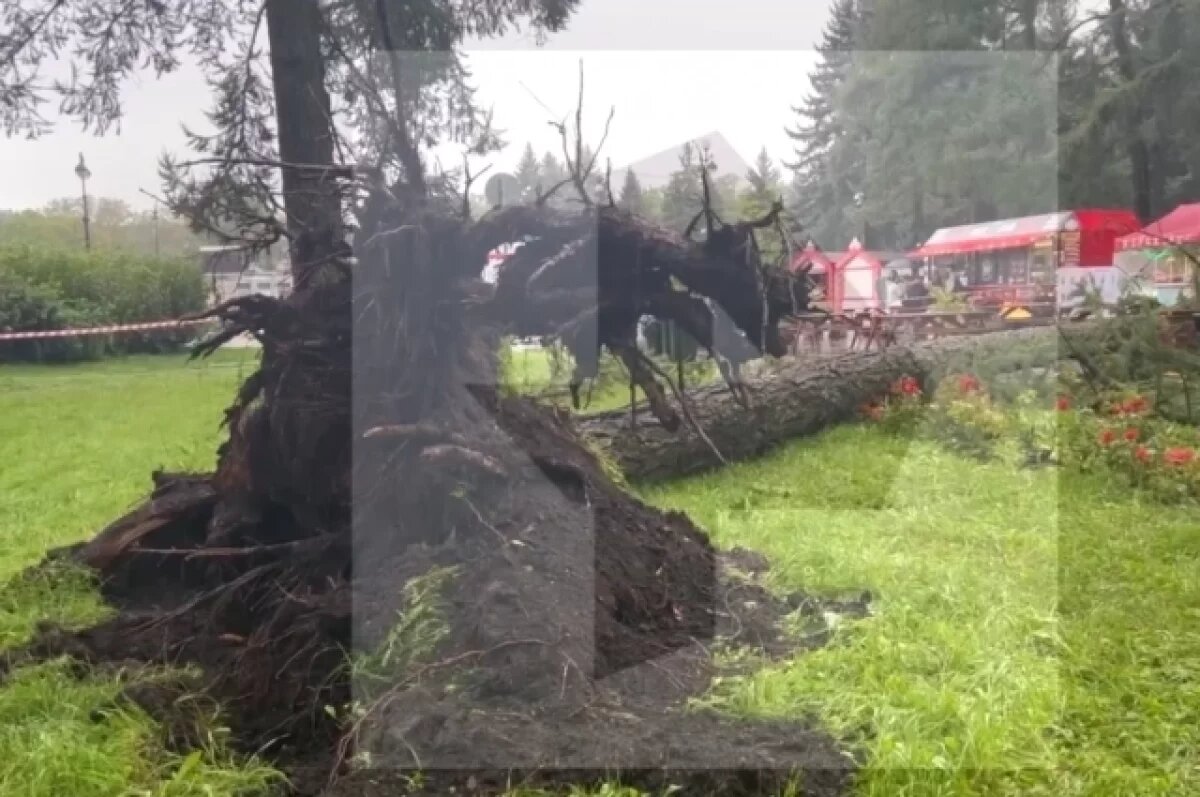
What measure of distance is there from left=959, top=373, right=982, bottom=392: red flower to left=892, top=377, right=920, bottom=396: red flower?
0.28m

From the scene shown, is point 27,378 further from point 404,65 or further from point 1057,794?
point 1057,794

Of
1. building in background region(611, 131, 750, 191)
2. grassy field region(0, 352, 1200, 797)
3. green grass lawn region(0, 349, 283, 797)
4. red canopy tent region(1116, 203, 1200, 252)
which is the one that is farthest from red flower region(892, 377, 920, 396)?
green grass lawn region(0, 349, 283, 797)

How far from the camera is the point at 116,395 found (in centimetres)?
563

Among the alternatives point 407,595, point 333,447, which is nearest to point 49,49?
point 333,447

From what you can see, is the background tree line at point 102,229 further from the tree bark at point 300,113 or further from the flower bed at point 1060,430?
the flower bed at point 1060,430

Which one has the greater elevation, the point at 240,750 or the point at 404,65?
the point at 404,65

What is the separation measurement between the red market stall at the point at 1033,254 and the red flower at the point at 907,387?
3.79ft

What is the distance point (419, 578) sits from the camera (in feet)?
7.66

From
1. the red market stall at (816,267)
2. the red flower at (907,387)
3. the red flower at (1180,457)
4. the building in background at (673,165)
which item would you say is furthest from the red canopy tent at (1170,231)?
the building in background at (673,165)

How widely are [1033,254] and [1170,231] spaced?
2.37 m

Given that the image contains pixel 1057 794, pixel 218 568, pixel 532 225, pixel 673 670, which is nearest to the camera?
pixel 1057 794

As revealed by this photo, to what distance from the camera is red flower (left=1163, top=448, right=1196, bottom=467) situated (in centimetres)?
461

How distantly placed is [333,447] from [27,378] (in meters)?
3.74

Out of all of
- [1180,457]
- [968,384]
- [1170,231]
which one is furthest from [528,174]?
[1170,231]
